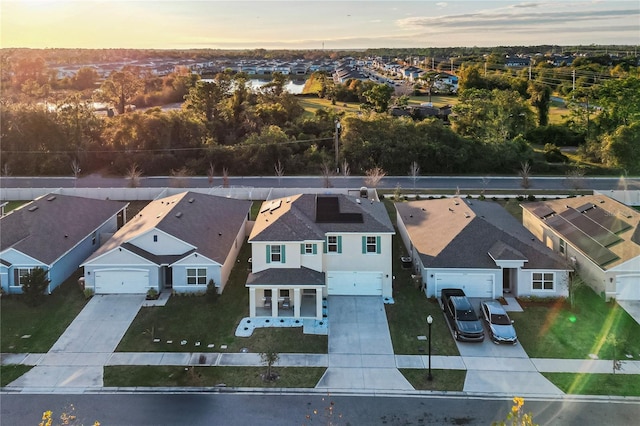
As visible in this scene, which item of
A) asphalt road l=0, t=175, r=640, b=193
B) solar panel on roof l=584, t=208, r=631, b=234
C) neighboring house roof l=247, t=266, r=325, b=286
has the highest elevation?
asphalt road l=0, t=175, r=640, b=193

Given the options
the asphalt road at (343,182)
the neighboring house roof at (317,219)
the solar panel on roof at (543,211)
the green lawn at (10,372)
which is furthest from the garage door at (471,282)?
the asphalt road at (343,182)

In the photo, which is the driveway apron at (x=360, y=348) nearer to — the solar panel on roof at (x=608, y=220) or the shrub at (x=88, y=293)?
the shrub at (x=88, y=293)

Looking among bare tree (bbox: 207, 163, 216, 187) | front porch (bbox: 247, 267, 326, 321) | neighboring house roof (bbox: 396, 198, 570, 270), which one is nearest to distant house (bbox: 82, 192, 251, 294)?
front porch (bbox: 247, 267, 326, 321)

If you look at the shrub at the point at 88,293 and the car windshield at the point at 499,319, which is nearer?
the car windshield at the point at 499,319

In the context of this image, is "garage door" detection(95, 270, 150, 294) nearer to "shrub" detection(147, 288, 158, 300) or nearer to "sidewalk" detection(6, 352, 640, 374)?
"shrub" detection(147, 288, 158, 300)

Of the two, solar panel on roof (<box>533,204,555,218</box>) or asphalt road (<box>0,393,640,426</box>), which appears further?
solar panel on roof (<box>533,204,555,218</box>)

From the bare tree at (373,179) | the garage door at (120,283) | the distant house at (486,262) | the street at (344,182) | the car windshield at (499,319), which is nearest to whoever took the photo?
the car windshield at (499,319)
